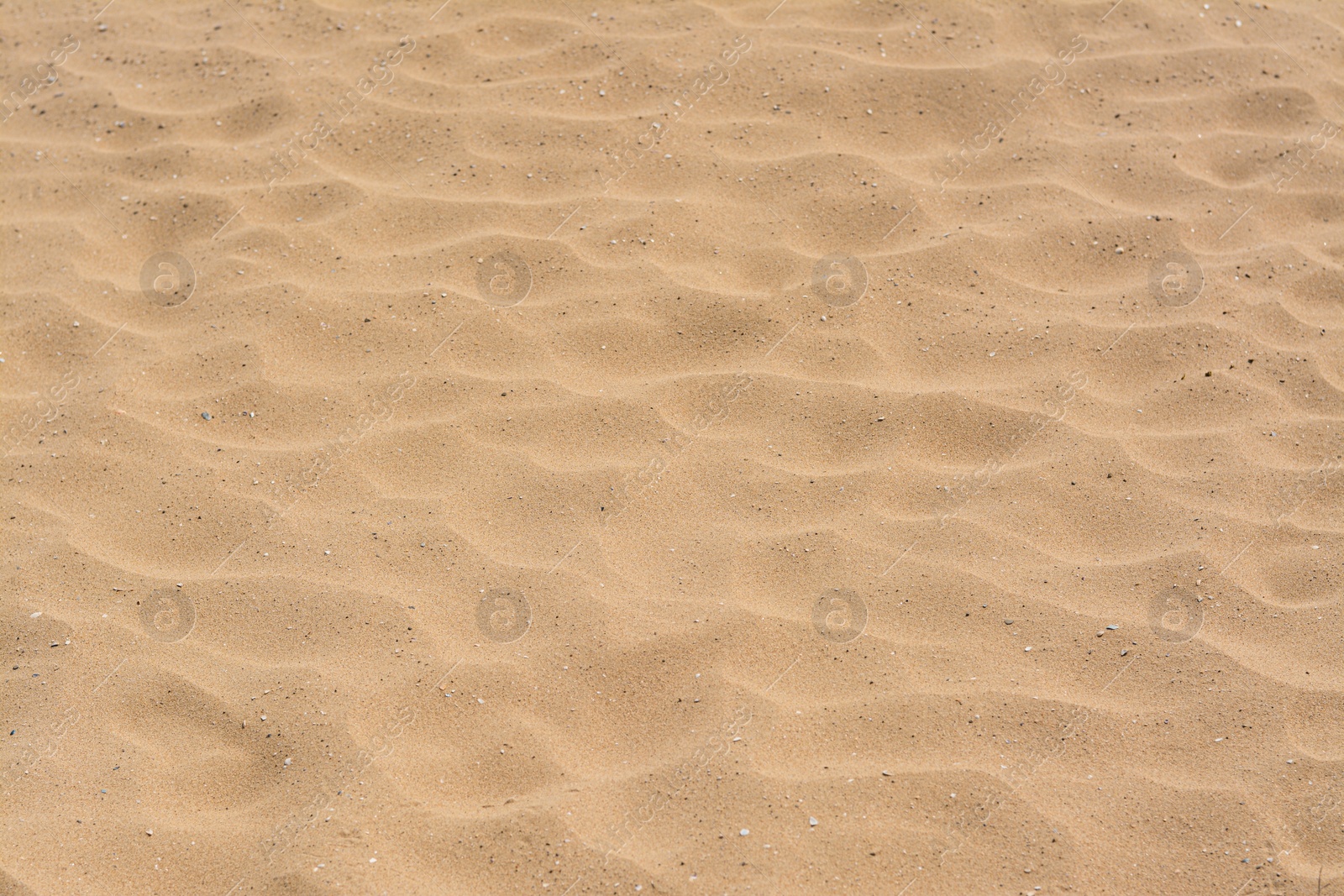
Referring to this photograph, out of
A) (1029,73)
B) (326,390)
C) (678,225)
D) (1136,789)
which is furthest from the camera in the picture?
(1029,73)

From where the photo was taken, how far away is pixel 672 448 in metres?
3.09

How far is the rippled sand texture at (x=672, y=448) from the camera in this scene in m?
2.57

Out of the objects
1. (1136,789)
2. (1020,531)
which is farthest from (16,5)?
(1136,789)

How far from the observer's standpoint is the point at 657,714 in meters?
2.68

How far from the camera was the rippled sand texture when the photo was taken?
257 cm

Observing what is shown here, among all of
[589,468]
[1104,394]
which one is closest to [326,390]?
[589,468]

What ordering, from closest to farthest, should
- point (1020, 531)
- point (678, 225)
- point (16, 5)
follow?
point (1020, 531) < point (678, 225) < point (16, 5)

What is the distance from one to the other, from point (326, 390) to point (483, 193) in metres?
0.90

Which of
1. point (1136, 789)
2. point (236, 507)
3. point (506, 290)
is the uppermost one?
point (506, 290)

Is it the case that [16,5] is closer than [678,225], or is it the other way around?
[678,225]

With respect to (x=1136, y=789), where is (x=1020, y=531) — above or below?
above

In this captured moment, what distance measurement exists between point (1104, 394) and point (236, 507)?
265 cm

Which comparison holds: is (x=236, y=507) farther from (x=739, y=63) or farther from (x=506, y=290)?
(x=739, y=63)

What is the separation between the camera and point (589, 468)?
305cm
